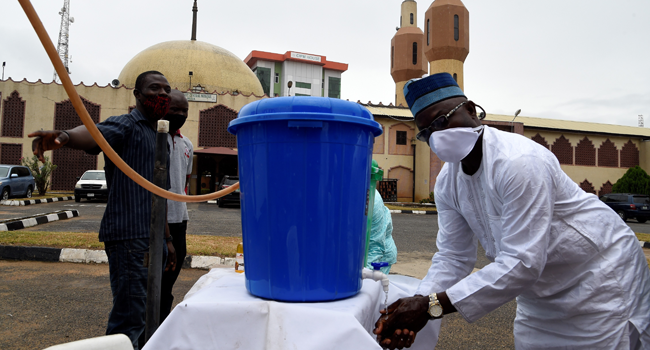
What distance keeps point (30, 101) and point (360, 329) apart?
2570 centimetres

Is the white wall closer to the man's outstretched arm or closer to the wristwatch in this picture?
the man's outstretched arm

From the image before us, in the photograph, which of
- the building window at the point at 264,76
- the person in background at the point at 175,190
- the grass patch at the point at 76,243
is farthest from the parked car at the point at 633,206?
the building window at the point at 264,76

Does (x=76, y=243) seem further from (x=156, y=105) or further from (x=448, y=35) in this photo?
(x=448, y=35)

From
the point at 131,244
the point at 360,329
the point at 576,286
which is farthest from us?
the point at 131,244

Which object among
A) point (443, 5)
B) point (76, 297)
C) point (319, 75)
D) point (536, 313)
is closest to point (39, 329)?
point (76, 297)

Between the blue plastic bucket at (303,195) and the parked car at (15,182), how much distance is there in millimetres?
16549

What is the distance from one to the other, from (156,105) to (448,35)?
22404 mm

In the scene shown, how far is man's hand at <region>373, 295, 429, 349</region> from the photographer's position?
1437mm

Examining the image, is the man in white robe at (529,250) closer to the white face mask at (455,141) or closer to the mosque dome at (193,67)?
the white face mask at (455,141)

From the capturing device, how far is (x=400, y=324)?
4.75 ft

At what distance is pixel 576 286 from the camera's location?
164cm

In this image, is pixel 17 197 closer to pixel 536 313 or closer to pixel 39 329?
pixel 39 329

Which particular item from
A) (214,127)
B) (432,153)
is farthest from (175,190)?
(432,153)

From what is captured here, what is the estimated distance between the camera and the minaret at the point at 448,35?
22.2 m
